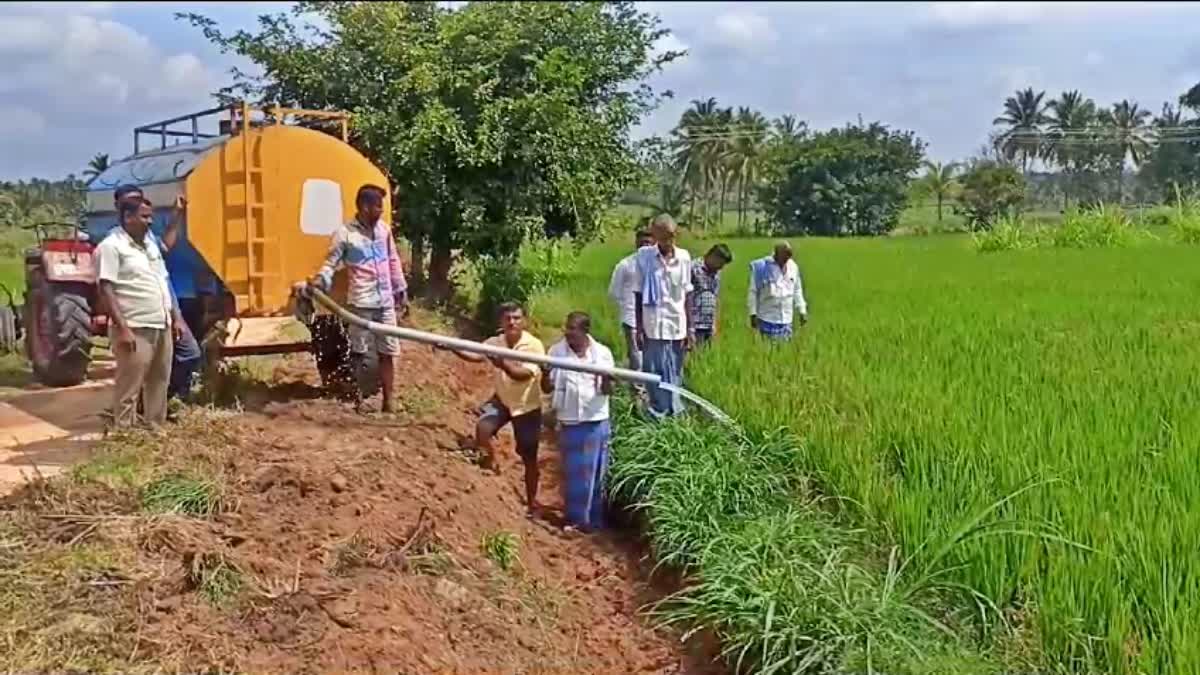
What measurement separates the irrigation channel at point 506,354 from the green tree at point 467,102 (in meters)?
5.20

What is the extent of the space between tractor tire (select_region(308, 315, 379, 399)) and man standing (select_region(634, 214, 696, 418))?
70.8 inches

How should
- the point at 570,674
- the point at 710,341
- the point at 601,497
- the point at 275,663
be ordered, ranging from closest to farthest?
the point at 275,663
the point at 570,674
the point at 601,497
the point at 710,341

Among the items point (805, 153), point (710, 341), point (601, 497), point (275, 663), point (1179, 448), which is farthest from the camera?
point (805, 153)

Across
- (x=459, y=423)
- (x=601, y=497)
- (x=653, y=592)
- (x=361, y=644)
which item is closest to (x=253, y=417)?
(x=459, y=423)

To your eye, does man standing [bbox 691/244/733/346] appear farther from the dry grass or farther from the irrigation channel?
the dry grass

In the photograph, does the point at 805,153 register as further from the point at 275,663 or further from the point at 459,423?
the point at 275,663

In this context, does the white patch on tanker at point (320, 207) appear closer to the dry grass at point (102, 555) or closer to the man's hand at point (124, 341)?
the man's hand at point (124, 341)

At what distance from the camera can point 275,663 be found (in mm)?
3693

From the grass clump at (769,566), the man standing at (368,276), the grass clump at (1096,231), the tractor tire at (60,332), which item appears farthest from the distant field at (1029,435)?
the grass clump at (1096,231)

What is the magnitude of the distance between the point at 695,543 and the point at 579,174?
8.59 m

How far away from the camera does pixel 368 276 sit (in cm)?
725

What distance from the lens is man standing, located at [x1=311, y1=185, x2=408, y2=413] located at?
23.4ft

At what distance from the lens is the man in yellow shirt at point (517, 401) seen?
652 centimetres

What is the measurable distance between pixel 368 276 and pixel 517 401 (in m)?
1.41
